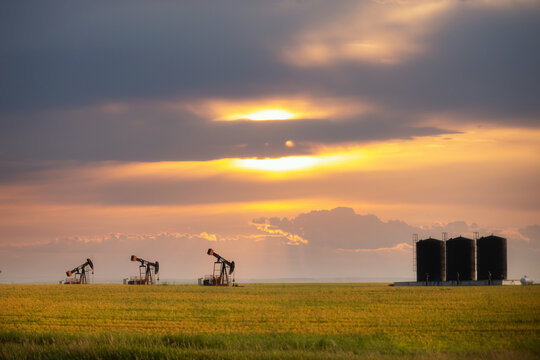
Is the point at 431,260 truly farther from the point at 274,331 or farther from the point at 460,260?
the point at 274,331

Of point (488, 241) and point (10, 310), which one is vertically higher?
point (488, 241)

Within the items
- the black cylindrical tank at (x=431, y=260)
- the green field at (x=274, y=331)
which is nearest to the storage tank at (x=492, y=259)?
the black cylindrical tank at (x=431, y=260)

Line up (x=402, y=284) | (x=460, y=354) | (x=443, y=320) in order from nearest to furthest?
1. (x=460, y=354)
2. (x=443, y=320)
3. (x=402, y=284)

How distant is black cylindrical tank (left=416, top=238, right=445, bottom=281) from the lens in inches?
5054

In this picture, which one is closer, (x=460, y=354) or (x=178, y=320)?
(x=460, y=354)

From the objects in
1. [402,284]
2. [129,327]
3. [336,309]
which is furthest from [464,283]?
[129,327]

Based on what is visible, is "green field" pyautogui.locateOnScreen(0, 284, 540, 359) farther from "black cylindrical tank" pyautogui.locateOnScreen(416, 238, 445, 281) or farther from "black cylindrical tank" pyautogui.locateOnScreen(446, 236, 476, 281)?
"black cylindrical tank" pyautogui.locateOnScreen(416, 238, 445, 281)

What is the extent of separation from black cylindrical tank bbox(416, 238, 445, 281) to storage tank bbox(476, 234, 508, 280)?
278 inches

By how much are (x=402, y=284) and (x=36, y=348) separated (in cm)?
11885

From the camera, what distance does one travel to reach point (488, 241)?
409 feet

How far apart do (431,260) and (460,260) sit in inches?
223

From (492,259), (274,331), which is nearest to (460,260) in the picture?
(492,259)

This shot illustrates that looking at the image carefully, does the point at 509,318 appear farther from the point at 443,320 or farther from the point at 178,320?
the point at 178,320

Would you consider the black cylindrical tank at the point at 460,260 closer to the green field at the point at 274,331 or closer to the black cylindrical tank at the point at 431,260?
the black cylindrical tank at the point at 431,260
